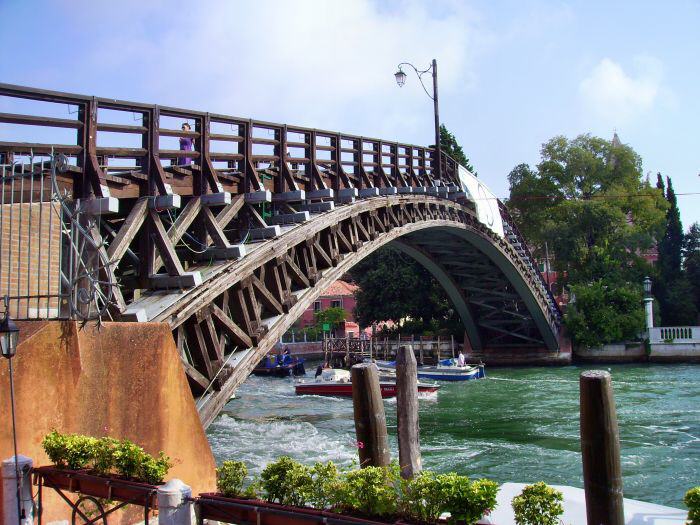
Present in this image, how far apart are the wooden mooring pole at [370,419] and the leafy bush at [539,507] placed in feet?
10.8

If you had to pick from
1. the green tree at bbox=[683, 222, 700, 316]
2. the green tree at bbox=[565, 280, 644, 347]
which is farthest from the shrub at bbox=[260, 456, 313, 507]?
the green tree at bbox=[683, 222, 700, 316]

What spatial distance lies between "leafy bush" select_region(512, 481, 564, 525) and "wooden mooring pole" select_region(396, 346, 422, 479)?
399 centimetres

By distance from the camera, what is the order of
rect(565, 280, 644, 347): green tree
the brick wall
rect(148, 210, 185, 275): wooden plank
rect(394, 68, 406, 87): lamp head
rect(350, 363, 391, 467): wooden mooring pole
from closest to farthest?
the brick wall → rect(350, 363, 391, 467): wooden mooring pole → rect(148, 210, 185, 275): wooden plank → rect(394, 68, 406, 87): lamp head → rect(565, 280, 644, 347): green tree

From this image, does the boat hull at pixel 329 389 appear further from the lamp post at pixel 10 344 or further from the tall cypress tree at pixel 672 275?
the lamp post at pixel 10 344

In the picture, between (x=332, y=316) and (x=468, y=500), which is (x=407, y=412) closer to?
(x=468, y=500)

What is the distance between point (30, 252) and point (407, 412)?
4.30m

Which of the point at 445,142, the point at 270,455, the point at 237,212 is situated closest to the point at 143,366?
the point at 237,212

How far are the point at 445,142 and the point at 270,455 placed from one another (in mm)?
28542

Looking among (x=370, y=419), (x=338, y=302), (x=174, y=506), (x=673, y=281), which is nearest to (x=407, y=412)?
(x=370, y=419)

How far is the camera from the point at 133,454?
4.88 m

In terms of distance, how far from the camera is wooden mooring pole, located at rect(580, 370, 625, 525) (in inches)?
215

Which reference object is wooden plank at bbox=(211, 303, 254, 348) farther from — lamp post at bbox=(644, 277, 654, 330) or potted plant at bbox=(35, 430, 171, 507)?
lamp post at bbox=(644, 277, 654, 330)

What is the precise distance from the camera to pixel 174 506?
424cm

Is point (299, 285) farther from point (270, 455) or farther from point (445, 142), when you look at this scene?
point (445, 142)
